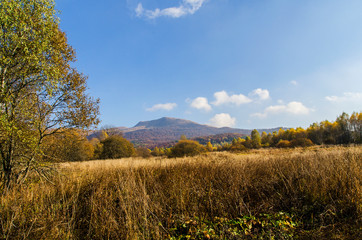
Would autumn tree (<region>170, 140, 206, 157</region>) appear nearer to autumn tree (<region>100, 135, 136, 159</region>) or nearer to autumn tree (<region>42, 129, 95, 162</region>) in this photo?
autumn tree (<region>100, 135, 136, 159</region>)

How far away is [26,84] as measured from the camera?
522 cm

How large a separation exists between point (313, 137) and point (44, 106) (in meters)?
72.9

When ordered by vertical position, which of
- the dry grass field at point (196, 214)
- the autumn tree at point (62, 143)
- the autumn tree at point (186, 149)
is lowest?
the autumn tree at point (186, 149)

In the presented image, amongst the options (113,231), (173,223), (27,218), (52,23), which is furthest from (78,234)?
(52,23)

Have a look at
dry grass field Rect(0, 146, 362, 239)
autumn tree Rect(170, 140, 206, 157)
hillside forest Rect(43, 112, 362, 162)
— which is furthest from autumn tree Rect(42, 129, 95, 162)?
autumn tree Rect(170, 140, 206, 157)

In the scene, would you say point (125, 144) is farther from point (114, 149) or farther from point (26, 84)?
point (26, 84)

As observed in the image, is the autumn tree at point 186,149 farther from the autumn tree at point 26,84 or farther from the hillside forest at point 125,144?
the autumn tree at point 26,84

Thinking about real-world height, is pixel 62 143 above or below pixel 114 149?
above

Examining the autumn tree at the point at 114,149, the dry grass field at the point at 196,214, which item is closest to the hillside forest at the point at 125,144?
the autumn tree at the point at 114,149

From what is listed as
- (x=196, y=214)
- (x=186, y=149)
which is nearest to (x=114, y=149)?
(x=186, y=149)

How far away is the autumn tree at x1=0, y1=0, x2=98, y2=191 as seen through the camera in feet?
15.7

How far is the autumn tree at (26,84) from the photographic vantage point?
478cm

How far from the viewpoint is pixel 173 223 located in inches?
126

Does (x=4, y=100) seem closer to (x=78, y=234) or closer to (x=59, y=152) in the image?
(x=59, y=152)
